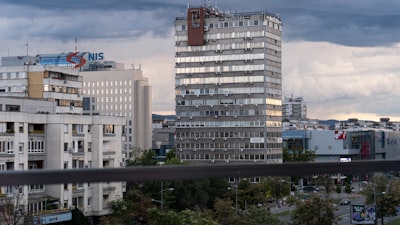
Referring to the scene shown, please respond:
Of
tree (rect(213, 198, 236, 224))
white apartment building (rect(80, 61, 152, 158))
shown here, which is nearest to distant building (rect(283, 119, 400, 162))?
white apartment building (rect(80, 61, 152, 158))

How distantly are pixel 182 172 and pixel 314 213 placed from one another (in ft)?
1.85

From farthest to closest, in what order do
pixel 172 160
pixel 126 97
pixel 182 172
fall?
pixel 126 97 → pixel 172 160 → pixel 182 172

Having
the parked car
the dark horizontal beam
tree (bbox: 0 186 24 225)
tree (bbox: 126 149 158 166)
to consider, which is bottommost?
tree (bbox: 126 149 158 166)

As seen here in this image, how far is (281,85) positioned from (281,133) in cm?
322

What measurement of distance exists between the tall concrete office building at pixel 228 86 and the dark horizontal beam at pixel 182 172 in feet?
125

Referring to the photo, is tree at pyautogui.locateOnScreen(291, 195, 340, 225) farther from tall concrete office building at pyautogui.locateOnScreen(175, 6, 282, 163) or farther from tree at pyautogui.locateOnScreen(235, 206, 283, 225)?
tall concrete office building at pyautogui.locateOnScreen(175, 6, 282, 163)

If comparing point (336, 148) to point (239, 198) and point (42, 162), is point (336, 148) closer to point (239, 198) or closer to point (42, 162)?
point (42, 162)

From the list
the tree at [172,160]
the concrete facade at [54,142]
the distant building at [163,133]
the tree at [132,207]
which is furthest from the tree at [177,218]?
the distant building at [163,133]

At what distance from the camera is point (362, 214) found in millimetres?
2174

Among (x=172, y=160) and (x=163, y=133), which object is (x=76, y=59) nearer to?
(x=163, y=133)

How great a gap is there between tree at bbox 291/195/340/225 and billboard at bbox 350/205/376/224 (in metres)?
0.05

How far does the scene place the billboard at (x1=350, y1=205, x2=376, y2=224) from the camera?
213cm

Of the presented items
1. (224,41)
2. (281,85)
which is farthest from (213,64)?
(281,85)

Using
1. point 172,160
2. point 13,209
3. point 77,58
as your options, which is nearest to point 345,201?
point 13,209
